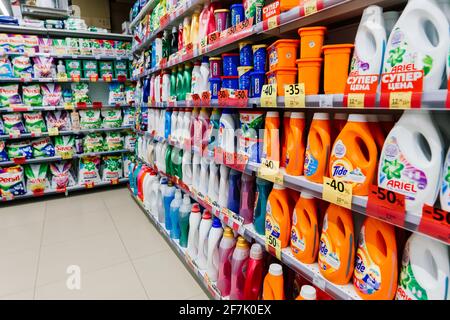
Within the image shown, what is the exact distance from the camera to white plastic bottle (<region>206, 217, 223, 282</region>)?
1.83 m

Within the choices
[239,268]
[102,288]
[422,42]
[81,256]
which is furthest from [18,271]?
[422,42]

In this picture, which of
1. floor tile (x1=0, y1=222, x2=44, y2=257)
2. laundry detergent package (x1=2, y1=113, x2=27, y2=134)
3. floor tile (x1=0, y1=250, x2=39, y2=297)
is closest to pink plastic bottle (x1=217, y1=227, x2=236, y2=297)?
floor tile (x1=0, y1=250, x2=39, y2=297)

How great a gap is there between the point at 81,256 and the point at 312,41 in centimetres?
245

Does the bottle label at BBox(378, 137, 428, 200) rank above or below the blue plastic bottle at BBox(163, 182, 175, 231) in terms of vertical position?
above

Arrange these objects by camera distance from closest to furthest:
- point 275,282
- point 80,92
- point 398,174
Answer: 1. point 398,174
2. point 275,282
3. point 80,92

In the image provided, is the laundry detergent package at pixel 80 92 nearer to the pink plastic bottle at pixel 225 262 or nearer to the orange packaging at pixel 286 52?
the pink plastic bottle at pixel 225 262

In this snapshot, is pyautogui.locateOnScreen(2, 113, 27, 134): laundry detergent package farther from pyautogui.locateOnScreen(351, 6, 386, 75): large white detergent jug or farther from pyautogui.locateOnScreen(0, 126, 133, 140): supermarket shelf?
pyautogui.locateOnScreen(351, 6, 386, 75): large white detergent jug

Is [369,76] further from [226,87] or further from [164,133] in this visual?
[164,133]

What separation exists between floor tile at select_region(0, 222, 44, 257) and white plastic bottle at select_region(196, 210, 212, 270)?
1.69m

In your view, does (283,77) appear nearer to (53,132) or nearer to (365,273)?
(365,273)

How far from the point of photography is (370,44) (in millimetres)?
940

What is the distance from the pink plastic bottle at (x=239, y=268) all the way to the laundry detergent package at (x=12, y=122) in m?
3.61

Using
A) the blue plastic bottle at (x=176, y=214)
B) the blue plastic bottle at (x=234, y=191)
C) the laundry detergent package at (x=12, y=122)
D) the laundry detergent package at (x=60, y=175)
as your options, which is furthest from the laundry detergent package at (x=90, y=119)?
the blue plastic bottle at (x=234, y=191)
